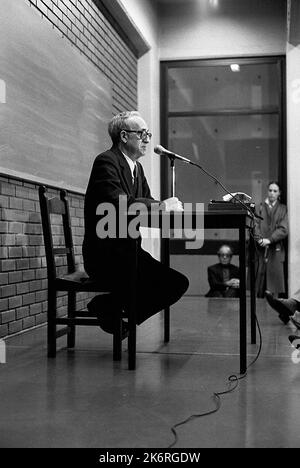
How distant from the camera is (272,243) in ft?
22.0

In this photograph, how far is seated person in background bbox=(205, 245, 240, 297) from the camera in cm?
643

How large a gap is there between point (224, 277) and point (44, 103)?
3.24m

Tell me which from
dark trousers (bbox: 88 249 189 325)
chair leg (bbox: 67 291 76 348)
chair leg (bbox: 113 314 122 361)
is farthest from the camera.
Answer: chair leg (bbox: 67 291 76 348)

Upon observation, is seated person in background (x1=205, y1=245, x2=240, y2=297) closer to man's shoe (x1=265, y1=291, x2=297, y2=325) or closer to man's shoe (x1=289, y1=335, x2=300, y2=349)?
man's shoe (x1=265, y1=291, x2=297, y2=325)

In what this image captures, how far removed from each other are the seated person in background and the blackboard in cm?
210

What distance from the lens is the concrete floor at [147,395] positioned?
5.77 feet

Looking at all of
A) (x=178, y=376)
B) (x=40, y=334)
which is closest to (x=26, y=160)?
(x=40, y=334)

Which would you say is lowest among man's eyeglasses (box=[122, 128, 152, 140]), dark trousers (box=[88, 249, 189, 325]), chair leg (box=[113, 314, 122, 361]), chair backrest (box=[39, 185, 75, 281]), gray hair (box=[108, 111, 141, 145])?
chair leg (box=[113, 314, 122, 361])

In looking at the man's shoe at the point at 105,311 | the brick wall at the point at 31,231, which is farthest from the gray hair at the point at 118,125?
the man's shoe at the point at 105,311

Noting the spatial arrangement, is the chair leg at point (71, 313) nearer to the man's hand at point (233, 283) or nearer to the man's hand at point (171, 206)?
the man's hand at point (171, 206)

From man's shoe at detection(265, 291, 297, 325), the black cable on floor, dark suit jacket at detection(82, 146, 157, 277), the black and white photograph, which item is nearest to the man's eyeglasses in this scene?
the black and white photograph

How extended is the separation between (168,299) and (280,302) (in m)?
1.30

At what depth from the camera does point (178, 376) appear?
260 cm
